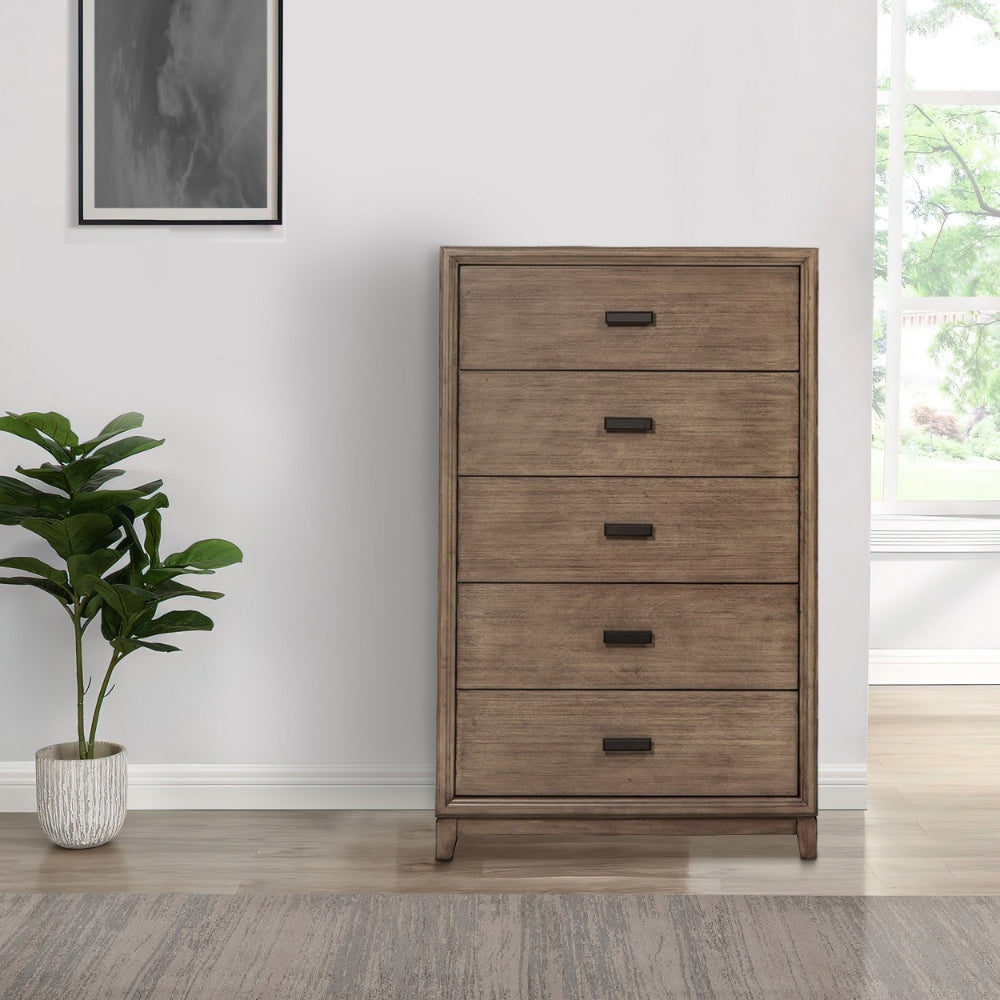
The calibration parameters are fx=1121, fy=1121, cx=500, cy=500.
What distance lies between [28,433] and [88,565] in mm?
319

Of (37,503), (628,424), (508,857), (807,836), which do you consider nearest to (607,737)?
(508,857)

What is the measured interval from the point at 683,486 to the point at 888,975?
3.37 feet

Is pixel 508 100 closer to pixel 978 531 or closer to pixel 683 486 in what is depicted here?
pixel 683 486

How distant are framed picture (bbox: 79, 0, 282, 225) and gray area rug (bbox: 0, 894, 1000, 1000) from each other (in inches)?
65.9

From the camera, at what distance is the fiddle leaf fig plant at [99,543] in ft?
8.10

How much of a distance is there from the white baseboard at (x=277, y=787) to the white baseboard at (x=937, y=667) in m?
1.42

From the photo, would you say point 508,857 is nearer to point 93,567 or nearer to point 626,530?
point 626,530

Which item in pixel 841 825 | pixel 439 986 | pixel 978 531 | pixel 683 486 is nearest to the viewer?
pixel 439 986

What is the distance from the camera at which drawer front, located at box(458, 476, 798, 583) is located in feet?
8.03

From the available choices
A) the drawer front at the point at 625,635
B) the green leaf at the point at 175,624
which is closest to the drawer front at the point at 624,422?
the drawer front at the point at 625,635

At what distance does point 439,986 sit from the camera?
194 cm

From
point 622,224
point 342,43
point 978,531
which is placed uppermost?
point 342,43

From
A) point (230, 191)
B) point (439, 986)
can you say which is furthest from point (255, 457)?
point (439, 986)

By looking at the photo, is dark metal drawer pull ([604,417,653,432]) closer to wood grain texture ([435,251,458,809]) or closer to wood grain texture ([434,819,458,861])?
wood grain texture ([435,251,458,809])
